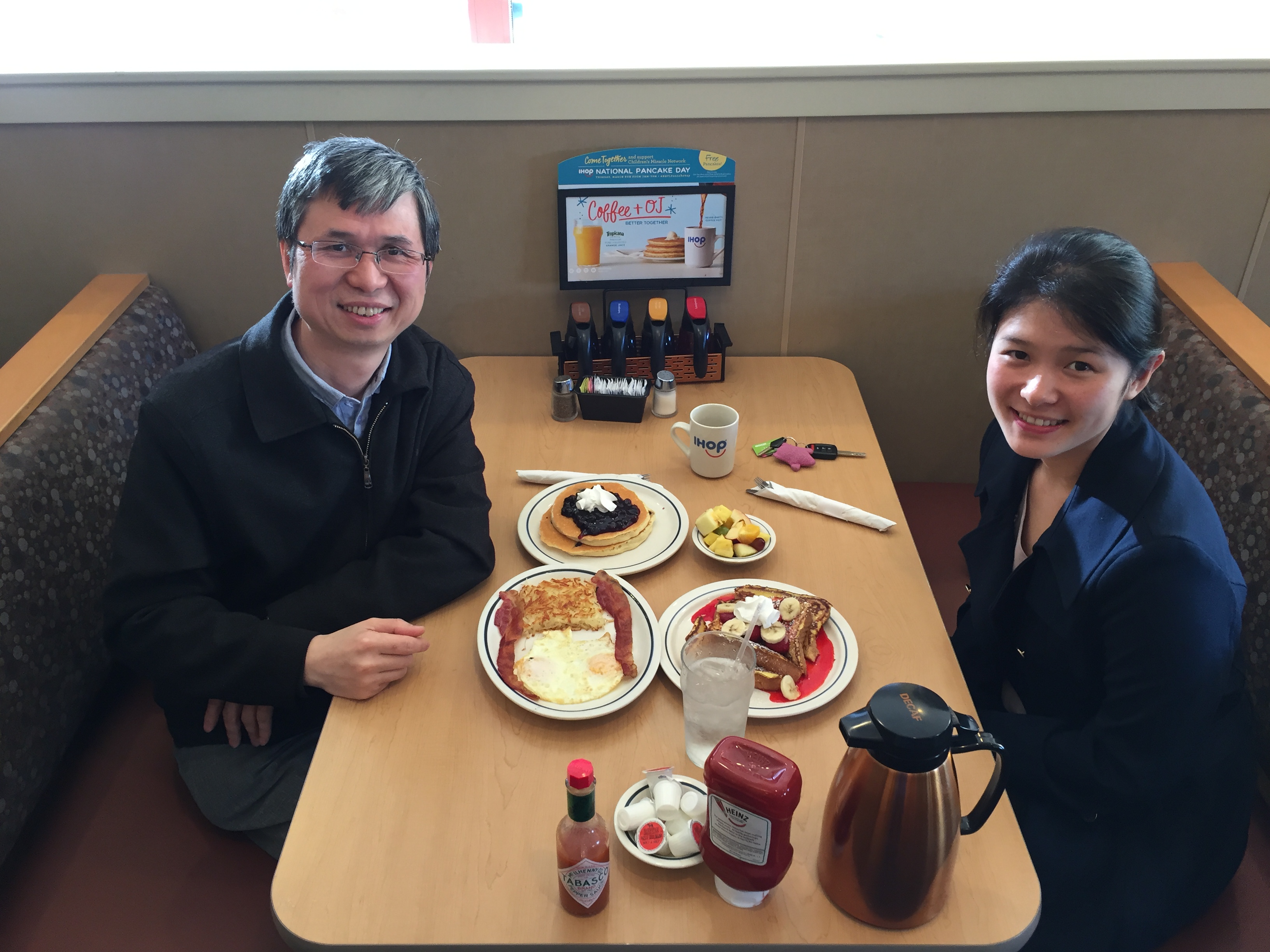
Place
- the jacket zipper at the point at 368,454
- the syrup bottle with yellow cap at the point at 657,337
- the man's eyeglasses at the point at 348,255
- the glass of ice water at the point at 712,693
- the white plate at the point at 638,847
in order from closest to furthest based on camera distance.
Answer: the white plate at the point at 638,847, the glass of ice water at the point at 712,693, the man's eyeglasses at the point at 348,255, the jacket zipper at the point at 368,454, the syrup bottle with yellow cap at the point at 657,337

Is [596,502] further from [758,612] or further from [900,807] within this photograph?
[900,807]

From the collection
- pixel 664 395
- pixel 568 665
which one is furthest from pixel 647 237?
pixel 568 665

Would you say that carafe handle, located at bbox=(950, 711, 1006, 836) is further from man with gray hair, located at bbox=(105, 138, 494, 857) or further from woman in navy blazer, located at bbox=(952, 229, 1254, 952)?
man with gray hair, located at bbox=(105, 138, 494, 857)

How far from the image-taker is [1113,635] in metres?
1.16

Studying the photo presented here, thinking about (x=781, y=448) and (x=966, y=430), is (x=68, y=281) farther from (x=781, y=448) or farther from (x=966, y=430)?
(x=966, y=430)

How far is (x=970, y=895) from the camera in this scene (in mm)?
953

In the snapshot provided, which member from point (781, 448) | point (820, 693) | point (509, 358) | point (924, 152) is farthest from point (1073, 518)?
point (509, 358)

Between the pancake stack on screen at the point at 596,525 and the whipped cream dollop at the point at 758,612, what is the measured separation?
26 centimetres

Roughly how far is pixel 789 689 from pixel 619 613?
0.27 metres

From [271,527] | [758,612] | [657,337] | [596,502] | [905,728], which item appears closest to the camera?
[905,728]

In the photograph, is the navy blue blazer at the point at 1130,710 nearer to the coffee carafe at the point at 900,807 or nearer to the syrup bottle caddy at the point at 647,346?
the coffee carafe at the point at 900,807

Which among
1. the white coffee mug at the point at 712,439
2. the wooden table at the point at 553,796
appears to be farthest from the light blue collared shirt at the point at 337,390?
the white coffee mug at the point at 712,439

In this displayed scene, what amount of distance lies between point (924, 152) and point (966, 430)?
0.73 meters

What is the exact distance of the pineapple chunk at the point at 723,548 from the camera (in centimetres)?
143
